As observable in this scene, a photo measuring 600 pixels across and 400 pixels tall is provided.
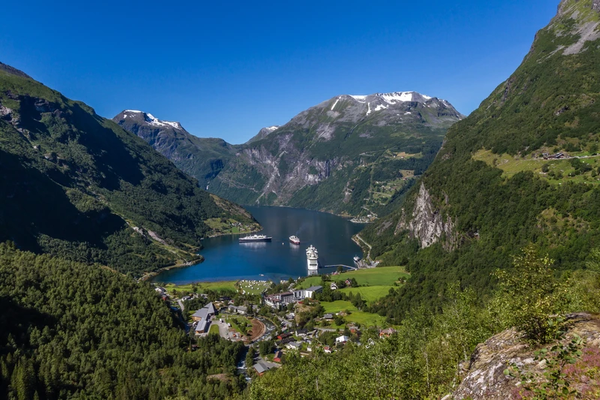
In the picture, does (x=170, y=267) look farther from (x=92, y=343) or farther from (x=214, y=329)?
(x=92, y=343)

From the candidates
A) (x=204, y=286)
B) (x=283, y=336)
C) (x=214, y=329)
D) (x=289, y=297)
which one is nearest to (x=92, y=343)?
(x=214, y=329)

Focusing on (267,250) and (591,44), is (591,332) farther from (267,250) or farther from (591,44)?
(267,250)

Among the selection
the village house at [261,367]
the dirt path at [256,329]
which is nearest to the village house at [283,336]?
the dirt path at [256,329]

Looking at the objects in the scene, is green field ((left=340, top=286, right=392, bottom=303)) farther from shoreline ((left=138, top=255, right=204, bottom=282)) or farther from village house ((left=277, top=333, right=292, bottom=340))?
shoreline ((left=138, top=255, right=204, bottom=282))

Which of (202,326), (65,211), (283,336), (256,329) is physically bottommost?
(256,329)

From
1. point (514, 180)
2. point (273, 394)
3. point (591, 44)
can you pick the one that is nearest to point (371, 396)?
point (273, 394)

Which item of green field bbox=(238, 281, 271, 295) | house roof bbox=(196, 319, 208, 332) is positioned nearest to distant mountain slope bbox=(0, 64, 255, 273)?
green field bbox=(238, 281, 271, 295)
